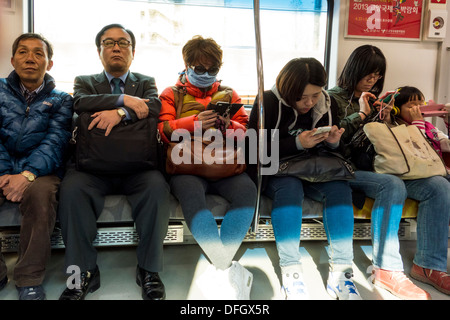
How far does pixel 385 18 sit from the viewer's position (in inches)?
144

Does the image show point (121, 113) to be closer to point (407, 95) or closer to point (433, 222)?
point (433, 222)

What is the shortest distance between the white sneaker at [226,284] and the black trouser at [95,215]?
1.03ft

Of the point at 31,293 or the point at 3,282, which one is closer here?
the point at 31,293

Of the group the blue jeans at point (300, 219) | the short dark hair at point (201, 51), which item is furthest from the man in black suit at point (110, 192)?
the blue jeans at point (300, 219)

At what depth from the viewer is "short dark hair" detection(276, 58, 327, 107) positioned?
2324 millimetres

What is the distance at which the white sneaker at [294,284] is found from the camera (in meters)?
2.04

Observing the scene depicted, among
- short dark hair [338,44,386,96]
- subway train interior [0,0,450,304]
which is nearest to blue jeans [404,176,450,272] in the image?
subway train interior [0,0,450,304]

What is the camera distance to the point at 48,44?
8.18 feet

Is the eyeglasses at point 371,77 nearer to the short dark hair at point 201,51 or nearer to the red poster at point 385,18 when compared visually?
the red poster at point 385,18

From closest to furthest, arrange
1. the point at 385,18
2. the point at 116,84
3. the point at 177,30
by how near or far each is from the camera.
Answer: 1. the point at 116,84
2. the point at 177,30
3. the point at 385,18

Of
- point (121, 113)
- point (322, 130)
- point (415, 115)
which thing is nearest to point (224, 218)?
point (322, 130)

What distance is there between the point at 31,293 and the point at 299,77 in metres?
2.12

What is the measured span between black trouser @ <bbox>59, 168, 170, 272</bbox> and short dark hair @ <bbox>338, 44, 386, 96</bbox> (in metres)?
1.86

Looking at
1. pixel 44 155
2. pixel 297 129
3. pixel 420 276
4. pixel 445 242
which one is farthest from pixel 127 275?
pixel 445 242
